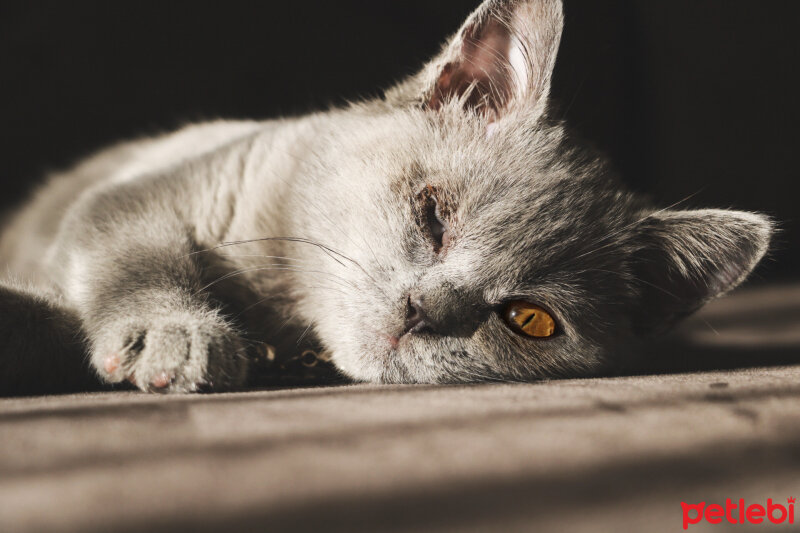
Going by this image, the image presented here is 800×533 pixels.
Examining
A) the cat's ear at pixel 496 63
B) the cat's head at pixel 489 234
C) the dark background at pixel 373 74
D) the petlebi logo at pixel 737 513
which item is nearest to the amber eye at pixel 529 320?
the cat's head at pixel 489 234

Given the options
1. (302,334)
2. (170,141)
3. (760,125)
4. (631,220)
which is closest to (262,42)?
Result: (170,141)

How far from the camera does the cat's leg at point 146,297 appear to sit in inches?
40.0

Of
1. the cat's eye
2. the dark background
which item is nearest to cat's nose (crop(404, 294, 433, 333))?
the cat's eye

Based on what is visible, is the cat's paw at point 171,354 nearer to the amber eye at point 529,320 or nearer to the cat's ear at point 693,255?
the amber eye at point 529,320

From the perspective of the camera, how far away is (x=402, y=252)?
3.74ft

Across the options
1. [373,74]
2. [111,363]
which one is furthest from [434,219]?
[373,74]

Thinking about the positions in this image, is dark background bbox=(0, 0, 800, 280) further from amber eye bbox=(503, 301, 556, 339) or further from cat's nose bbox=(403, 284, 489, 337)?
cat's nose bbox=(403, 284, 489, 337)

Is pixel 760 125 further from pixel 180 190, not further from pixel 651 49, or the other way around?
pixel 180 190

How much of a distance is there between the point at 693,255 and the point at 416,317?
0.72 metres

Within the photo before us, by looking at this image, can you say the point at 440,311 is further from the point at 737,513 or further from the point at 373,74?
the point at 373,74

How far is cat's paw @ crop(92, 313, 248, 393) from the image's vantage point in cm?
100

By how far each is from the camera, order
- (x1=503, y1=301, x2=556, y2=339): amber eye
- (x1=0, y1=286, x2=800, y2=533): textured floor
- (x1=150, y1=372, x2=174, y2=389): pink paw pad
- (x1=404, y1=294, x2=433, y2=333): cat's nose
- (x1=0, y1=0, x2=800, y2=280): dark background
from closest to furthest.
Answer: (x1=0, y1=286, x2=800, y2=533): textured floor
(x1=150, y1=372, x2=174, y2=389): pink paw pad
(x1=404, y1=294, x2=433, y2=333): cat's nose
(x1=503, y1=301, x2=556, y2=339): amber eye
(x1=0, y1=0, x2=800, y2=280): dark background

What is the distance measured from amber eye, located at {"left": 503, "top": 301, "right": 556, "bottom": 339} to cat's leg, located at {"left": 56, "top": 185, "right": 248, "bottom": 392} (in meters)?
0.52

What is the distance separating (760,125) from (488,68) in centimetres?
178
